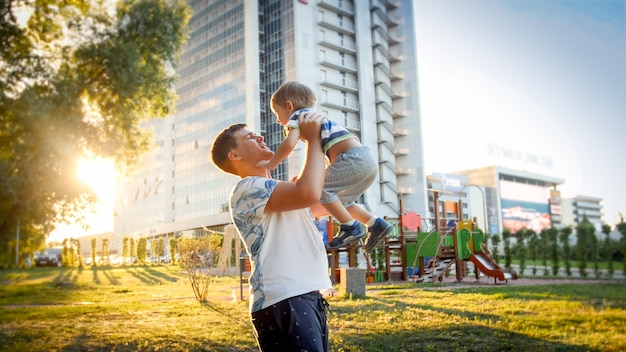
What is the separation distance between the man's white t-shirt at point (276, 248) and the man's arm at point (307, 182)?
4 cm

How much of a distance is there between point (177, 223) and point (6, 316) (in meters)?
3.56

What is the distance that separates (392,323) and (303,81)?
2580 millimetres

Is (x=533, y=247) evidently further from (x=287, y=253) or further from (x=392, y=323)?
(x=287, y=253)

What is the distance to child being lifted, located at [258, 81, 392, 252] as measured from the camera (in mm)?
1261

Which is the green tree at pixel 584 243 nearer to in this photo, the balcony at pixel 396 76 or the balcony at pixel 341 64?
the balcony at pixel 341 64

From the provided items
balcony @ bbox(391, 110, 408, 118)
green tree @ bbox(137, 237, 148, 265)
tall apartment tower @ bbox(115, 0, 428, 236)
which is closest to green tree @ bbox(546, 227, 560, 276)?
tall apartment tower @ bbox(115, 0, 428, 236)

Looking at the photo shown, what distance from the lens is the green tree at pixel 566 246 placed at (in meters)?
2.10

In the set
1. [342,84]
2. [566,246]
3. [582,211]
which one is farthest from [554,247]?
[342,84]

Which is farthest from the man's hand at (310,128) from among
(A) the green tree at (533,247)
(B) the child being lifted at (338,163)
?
(A) the green tree at (533,247)

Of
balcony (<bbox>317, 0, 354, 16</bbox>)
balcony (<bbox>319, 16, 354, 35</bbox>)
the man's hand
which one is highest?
balcony (<bbox>317, 0, 354, 16</bbox>)

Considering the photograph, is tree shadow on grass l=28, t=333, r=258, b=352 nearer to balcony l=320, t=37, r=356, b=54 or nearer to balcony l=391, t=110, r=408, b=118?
balcony l=320, t=37, r=356, b=54

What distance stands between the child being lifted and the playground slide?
432 cm

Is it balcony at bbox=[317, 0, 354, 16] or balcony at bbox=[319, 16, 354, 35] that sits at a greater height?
balcony at bbox=[317, 0, 354, 16]

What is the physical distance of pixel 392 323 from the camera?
11.9 feet
